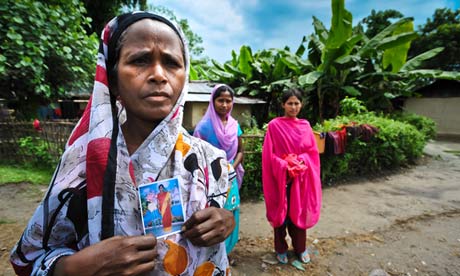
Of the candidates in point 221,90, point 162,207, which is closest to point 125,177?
point 162,207

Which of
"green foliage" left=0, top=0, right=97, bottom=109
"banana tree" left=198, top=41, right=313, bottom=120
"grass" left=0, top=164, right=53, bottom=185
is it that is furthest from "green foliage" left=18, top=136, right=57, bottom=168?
"banana tree" left=198, top=41, right=313, bottom=120

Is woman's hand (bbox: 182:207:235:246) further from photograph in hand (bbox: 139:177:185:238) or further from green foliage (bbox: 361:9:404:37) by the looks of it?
green foliage (bbox: 361:9:404:37)

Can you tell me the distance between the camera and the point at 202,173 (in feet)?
3.06

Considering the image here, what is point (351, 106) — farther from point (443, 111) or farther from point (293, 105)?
point (443, 111)

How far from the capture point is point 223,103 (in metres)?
3.00

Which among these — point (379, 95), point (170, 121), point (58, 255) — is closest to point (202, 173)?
point (170, 121)

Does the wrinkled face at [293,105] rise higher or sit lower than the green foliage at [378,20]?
lower

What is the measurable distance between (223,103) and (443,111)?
53.6 feet

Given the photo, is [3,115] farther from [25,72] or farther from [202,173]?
[202,173]

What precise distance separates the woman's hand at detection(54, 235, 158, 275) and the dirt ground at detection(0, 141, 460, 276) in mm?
2171

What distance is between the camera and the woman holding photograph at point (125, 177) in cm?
71

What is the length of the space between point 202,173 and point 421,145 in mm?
8731

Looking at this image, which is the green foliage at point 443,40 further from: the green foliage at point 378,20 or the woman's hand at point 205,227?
the woman's hand at point 205,227

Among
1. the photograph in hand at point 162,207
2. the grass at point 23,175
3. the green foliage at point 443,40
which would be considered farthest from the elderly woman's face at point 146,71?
the green foliage at point 443,40
